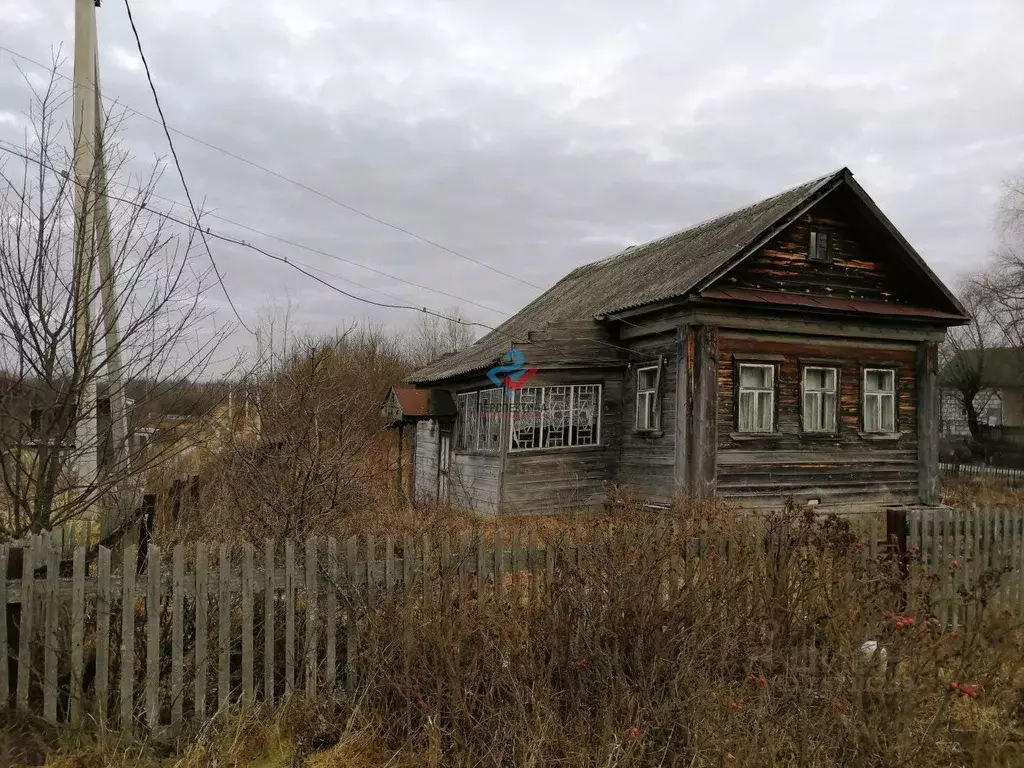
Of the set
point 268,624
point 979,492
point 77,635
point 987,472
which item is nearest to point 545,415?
point 268,624

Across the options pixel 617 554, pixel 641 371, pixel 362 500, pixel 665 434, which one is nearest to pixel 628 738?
pixel 617 554

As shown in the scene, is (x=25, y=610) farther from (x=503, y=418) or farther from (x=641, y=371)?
(x=641, y=371)

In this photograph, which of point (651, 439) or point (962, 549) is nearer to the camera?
point (962, 549)

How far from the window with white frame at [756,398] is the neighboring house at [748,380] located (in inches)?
1.0

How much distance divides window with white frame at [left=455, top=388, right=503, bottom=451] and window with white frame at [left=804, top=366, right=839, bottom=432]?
558 centimetres

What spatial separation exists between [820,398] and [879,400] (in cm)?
145

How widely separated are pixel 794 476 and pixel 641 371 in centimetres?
328

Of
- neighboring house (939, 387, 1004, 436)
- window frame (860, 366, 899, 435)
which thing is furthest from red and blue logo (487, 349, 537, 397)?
neighboring house (939, 387, 1004, 436)

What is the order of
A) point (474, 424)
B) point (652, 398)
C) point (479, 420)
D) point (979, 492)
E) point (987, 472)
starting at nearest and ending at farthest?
1. point (652, 398)
2. point (479, 420)
3. point (474, 424)
4. point (979, 492)
5. point (987, 472)

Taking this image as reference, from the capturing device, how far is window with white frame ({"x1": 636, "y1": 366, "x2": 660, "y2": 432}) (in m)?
12.9

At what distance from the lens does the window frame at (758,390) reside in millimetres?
12492

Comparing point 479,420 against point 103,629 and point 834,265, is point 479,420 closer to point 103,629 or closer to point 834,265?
point 834,265

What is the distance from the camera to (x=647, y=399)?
43.4ft

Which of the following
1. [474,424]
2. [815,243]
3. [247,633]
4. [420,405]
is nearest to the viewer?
[247,633]
